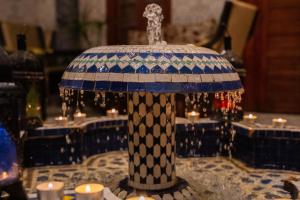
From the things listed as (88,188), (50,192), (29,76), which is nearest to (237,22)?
(29,76)

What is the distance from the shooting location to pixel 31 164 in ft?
12.2

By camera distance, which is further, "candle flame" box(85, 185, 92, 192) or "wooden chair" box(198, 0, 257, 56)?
"wooden chair" box(198, 0, 257, 56)

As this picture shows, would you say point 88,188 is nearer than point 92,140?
Yes

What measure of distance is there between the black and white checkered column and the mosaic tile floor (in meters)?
0.12

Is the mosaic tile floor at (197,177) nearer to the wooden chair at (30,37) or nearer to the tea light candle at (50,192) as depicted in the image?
the tea light candle at (50,192)

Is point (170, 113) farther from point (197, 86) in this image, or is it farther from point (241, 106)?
point (241, 106)

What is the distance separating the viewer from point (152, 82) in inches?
77.0

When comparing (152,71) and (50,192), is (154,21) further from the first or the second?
(50,192)

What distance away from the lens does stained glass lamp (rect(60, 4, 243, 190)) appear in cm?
200

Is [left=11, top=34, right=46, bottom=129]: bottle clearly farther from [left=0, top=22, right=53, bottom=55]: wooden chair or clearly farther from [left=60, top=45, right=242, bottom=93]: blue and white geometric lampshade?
[left=0, top=22, right=53, bottom=55]: wooden chair

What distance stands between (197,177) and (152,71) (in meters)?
1.69

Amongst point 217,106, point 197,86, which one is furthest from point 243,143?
point 197,86

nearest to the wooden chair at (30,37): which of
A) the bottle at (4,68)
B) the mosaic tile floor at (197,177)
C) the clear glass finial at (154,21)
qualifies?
the mosaic tile floor at (197,177)

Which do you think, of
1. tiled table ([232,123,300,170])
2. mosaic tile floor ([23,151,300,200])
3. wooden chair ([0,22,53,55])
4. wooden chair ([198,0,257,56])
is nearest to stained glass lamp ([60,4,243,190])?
mosaic tile floor ([23,151,300,200])
